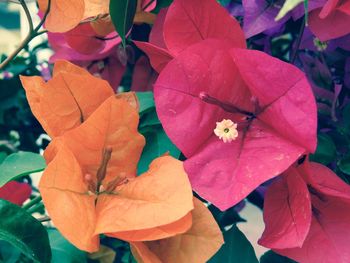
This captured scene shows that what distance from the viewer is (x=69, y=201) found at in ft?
1.16

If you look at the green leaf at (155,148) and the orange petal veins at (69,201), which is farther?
the green leaf at (155,148)

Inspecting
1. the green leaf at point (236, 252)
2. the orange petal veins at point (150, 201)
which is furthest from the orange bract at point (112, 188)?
the green leaf at point (236, 252)

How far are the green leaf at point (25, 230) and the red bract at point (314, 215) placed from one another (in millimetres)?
163

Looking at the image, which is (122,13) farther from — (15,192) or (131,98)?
(15,192)

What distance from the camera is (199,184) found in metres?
0.37

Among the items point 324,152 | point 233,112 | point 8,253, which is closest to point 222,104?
point 233,112

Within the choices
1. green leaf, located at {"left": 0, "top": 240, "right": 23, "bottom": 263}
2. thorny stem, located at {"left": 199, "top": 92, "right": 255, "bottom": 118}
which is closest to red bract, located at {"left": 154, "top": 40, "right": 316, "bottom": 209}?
thorny stem, located at {"left": 199, "top": 92, "right": 255, "bottom": 118}

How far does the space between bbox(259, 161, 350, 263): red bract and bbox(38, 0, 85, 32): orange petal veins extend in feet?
0.67

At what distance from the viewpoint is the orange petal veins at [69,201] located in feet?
1.09

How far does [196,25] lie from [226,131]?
9cm

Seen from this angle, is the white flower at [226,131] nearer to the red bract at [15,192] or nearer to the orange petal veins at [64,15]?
the orange petal veins at [64,15]

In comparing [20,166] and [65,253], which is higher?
[20,166]

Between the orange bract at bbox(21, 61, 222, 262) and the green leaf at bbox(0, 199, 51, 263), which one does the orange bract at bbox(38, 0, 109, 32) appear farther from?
the green leaf at bbox(0, 199, 51, 263)

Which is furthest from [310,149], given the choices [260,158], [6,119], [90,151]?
[6,119]
